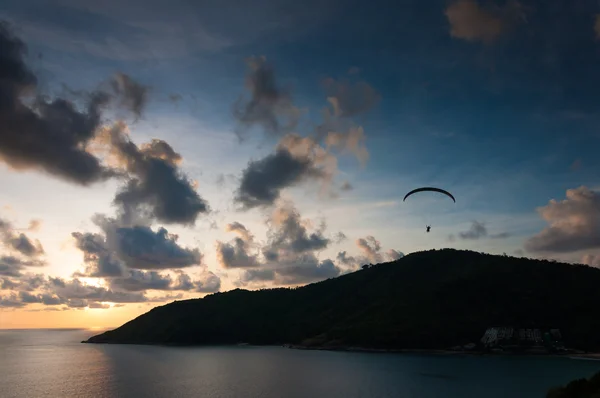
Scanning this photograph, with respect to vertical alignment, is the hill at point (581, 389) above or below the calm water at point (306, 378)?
above

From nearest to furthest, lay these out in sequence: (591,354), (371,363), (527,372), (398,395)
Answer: (398,395) < (527,372) < (371,363) < (591,354)

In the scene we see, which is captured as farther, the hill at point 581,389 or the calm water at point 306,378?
the calm water at point 306,378

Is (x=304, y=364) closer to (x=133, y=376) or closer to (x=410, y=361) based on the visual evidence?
(x=410, y=361)

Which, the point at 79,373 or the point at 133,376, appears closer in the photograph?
the point at 133,376

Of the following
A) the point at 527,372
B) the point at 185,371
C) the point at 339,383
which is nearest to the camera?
the point at 339,383

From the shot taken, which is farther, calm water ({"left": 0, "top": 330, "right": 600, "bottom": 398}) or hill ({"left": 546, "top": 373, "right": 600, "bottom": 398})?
calm water ({"left": 0, "top": 330, "right": 600, "bottom": 398})

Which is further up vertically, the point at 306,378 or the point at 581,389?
the point at 581,389

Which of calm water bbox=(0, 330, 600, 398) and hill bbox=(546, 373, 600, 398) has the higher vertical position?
hill bbox=(546, 373, 600, 398)

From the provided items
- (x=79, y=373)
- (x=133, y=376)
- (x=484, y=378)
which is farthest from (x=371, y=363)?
(x=79, y=373)
